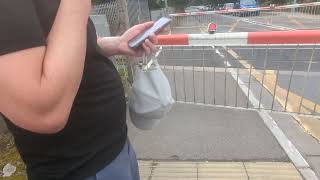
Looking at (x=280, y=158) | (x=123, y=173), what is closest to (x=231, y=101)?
(x=280, y=158)

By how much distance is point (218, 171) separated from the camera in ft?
11.5

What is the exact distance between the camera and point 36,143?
4.49 feet

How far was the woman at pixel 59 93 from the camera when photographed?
3.41ft

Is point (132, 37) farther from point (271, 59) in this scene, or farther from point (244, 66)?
point (244, 66)

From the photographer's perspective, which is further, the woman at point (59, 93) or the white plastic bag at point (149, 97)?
the white plastic bag at point (149, 97)

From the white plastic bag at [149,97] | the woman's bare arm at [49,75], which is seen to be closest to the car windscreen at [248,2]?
the white plastic bag at [149,97]

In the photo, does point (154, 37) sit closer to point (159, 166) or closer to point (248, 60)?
point (159, 166)

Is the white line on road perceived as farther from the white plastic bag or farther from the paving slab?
the white plastic bag

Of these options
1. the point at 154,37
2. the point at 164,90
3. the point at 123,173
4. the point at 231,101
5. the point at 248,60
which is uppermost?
the point at 154,37

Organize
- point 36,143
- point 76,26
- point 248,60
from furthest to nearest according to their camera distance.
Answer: point 248,60, point 36,143, point 76,26

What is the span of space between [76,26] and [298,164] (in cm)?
295

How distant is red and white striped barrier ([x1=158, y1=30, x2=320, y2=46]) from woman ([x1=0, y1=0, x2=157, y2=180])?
6.37ft

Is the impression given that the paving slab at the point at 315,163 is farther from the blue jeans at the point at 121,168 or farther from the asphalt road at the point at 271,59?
the blue jeans at the point at 121,168

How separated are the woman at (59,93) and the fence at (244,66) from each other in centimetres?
204
